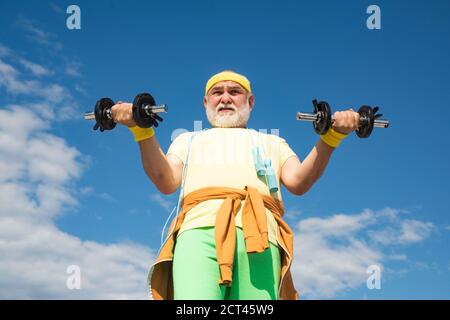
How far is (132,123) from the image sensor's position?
399 centimetres

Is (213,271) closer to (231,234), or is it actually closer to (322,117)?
(231,234)

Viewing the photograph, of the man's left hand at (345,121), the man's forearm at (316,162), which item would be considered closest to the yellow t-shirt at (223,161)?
the man's forearm at (316,162)

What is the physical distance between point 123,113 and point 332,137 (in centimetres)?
148

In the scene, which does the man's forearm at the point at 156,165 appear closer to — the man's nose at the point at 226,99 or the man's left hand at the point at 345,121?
the man's nose at the point at 226,99

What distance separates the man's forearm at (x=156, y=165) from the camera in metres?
4.11

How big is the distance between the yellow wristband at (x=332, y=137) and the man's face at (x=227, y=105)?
2.54 ft

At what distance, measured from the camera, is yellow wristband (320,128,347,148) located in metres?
4.18

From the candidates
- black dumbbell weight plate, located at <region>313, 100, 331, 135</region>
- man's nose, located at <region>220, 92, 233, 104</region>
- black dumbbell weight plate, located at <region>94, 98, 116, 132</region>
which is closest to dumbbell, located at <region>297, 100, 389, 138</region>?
black dumbbell weight plate, located at <region>313, 100, 331, 135</region>

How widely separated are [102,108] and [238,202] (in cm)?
116

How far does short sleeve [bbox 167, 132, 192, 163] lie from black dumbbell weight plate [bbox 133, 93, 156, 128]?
1.93ft

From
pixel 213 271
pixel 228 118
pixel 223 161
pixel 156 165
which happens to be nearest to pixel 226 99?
pixel 228 118

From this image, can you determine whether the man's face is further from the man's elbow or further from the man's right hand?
the man's right hand
